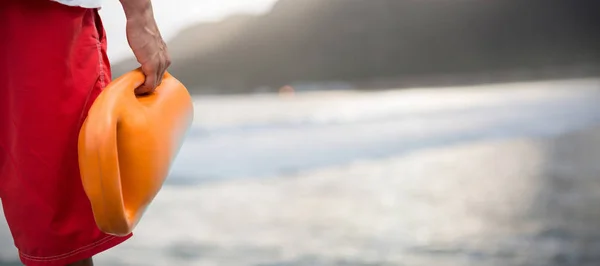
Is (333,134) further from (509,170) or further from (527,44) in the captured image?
(527,44)

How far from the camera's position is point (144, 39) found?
636mm

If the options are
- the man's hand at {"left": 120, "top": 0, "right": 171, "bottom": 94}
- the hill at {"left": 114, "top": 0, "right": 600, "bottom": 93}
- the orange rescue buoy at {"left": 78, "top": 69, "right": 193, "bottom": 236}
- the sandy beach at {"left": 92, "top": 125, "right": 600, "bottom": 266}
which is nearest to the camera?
the orange rescue buoy at {"left": 78, "top": 69, "right": 193, "bottom": 236}

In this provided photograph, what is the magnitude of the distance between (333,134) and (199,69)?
8671 mm

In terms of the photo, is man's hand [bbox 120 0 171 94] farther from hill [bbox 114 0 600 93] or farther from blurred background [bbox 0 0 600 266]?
hill [bbox 114 0 600 93]

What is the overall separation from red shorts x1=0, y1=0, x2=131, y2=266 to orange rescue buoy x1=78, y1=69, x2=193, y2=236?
5cm

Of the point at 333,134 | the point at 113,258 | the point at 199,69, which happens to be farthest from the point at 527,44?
the point at 113,258

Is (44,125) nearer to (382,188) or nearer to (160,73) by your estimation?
(160,73)

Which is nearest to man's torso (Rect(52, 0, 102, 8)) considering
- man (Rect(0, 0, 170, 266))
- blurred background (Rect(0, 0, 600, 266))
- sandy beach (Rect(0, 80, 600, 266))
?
man (Rect(0, 0, 170, 266))

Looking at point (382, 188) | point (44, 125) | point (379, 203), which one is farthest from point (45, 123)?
point (382, 188)

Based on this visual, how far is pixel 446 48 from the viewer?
1355 cm

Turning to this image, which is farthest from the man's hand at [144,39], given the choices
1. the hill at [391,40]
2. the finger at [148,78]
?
the hill at [391,40]

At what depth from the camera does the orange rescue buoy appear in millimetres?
520

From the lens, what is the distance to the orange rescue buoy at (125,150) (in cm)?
52

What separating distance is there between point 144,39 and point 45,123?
134 millimetres
